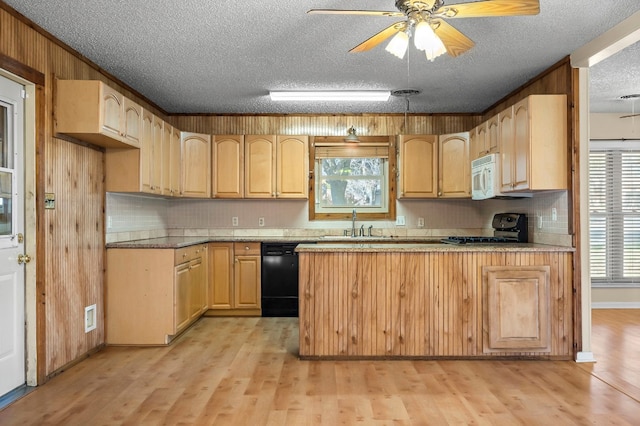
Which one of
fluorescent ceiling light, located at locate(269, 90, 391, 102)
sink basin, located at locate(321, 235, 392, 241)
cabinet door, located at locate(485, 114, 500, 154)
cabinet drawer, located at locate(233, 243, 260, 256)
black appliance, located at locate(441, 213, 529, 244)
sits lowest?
cabinet drawer, located at locate(233, 243, 260, 256)

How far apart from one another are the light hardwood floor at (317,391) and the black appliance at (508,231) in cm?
121

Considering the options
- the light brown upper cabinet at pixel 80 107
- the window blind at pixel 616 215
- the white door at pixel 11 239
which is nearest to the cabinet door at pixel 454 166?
the window blind at pixel 616 215

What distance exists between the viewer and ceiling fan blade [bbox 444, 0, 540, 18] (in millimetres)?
2354

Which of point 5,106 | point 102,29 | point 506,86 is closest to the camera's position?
point 5,106

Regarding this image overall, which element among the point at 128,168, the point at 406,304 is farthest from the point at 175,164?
the point at 406,304

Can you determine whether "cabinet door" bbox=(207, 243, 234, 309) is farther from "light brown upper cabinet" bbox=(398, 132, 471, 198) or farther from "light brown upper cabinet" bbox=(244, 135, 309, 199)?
"light brown upper cabinet" bbox=(398, 132, 471, 198)

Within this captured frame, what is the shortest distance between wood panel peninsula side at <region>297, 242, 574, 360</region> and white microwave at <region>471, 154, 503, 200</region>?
0.94m

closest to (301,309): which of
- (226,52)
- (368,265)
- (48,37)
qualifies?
(368,265)

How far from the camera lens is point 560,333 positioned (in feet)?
12.6

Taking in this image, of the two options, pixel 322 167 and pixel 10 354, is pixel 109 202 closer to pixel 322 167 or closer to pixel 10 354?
pixel 10 354

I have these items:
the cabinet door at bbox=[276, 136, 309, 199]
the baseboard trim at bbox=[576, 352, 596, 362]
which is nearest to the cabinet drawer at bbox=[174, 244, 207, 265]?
the cabinet door at bbox=[276, 136, 309, 199]

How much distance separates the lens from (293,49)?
378cm

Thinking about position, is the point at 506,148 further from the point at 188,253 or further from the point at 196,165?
the point at 196,165

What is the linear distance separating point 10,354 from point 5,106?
1.60 metres
